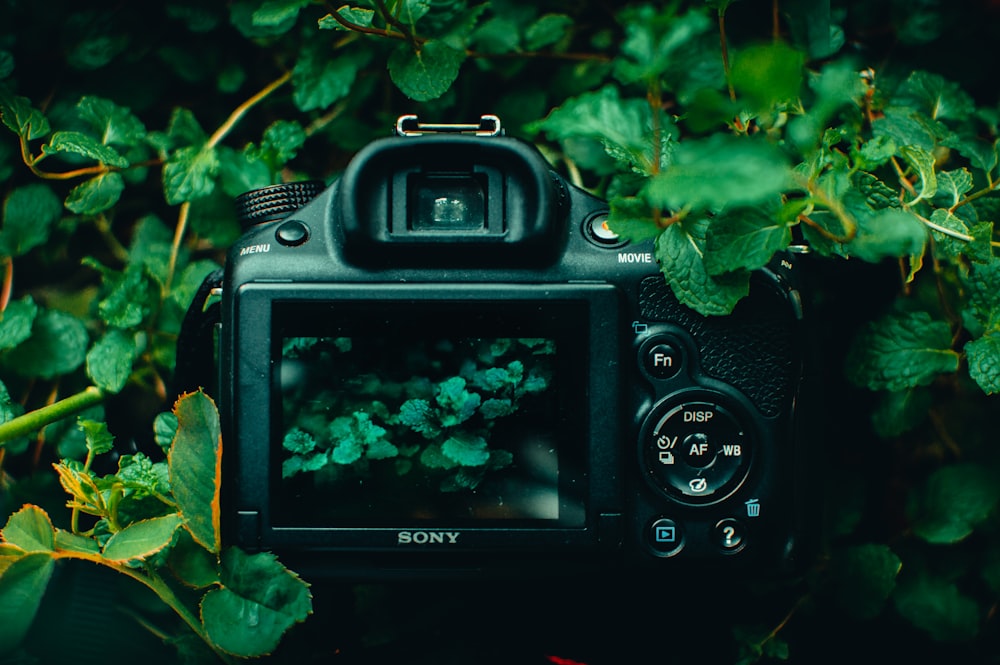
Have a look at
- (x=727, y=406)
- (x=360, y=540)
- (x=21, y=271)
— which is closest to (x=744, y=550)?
(x=727, y=406)

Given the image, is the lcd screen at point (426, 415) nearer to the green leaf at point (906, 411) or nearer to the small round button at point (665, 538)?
the small round button at point (665, 538)

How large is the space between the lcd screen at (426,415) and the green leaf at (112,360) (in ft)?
0.55

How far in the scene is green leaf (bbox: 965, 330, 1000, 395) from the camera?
1.56ft

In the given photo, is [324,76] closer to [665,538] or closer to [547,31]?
[547,31]

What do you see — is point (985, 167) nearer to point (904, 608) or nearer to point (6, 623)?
point (904, 608)

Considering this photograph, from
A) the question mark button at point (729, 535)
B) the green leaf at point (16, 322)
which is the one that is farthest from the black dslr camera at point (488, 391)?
the green leaf at point (16, 322)

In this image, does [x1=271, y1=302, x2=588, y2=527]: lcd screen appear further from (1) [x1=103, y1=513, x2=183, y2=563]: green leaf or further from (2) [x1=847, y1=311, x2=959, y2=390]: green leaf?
(2) [x1=847, y1=311, x2=959, y2=390]: green leaf

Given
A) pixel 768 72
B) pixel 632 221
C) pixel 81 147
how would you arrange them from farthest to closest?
1. pixel 81 147
2. pixel 632 221
3. pixel 768 72

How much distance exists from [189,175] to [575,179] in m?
0.30

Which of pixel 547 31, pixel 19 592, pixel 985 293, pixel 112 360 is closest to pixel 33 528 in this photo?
pixel 19 592

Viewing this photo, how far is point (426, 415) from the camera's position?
479 mm

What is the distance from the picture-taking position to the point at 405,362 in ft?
1.58

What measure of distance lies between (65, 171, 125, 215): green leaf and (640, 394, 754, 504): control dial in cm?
43

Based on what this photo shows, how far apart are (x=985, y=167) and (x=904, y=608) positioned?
1.04 ft
